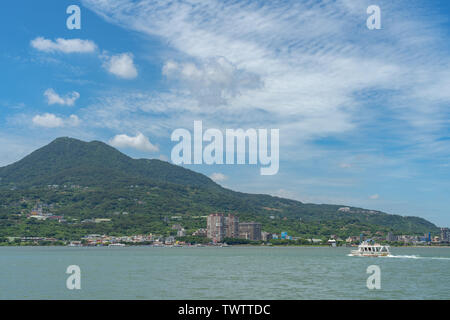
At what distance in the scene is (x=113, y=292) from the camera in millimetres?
49438

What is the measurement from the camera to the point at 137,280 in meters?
60.3

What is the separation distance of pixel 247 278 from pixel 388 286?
17.4 m

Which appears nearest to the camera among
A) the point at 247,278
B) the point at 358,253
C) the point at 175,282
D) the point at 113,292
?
the point at 113,292

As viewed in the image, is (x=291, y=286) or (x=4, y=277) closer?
(x=291, y=286)
